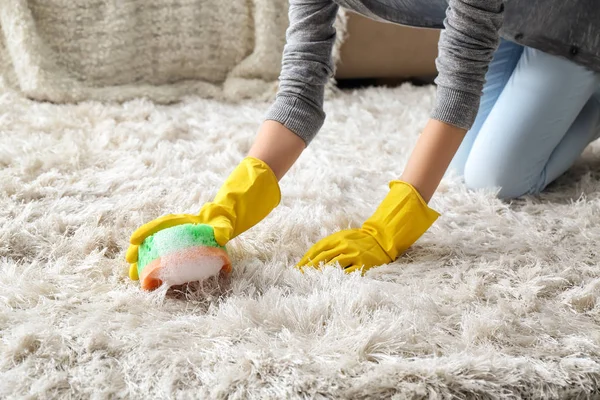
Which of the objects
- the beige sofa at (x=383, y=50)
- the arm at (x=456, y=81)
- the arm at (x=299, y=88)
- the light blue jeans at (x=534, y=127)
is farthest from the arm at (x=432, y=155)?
the beige sofa at (x=383, y=50)

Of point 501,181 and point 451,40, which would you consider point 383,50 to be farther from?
point 451,40

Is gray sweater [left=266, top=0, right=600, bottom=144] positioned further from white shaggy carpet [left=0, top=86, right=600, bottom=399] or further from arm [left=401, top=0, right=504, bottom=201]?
white shaggy carpet [left=0, top=86, right=600, bottom=399]

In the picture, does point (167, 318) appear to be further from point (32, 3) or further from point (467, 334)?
point (32, 3)

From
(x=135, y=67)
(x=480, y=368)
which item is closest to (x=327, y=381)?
(x=480, y=368)

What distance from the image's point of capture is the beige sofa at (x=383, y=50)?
158 centimetres

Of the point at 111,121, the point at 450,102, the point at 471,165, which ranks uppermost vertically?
the point at 450,102

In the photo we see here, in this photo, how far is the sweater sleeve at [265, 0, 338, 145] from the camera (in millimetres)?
789

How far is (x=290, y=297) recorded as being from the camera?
2.01 ft

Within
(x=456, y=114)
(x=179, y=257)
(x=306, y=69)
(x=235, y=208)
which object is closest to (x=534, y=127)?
(x=456, y=114)

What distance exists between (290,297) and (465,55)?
0.34 meters

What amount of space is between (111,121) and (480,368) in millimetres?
927

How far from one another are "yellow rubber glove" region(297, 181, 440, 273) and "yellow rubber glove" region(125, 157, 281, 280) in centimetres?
8

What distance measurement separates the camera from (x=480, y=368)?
513 millimetres

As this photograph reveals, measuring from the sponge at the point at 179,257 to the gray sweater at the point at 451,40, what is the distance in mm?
216
